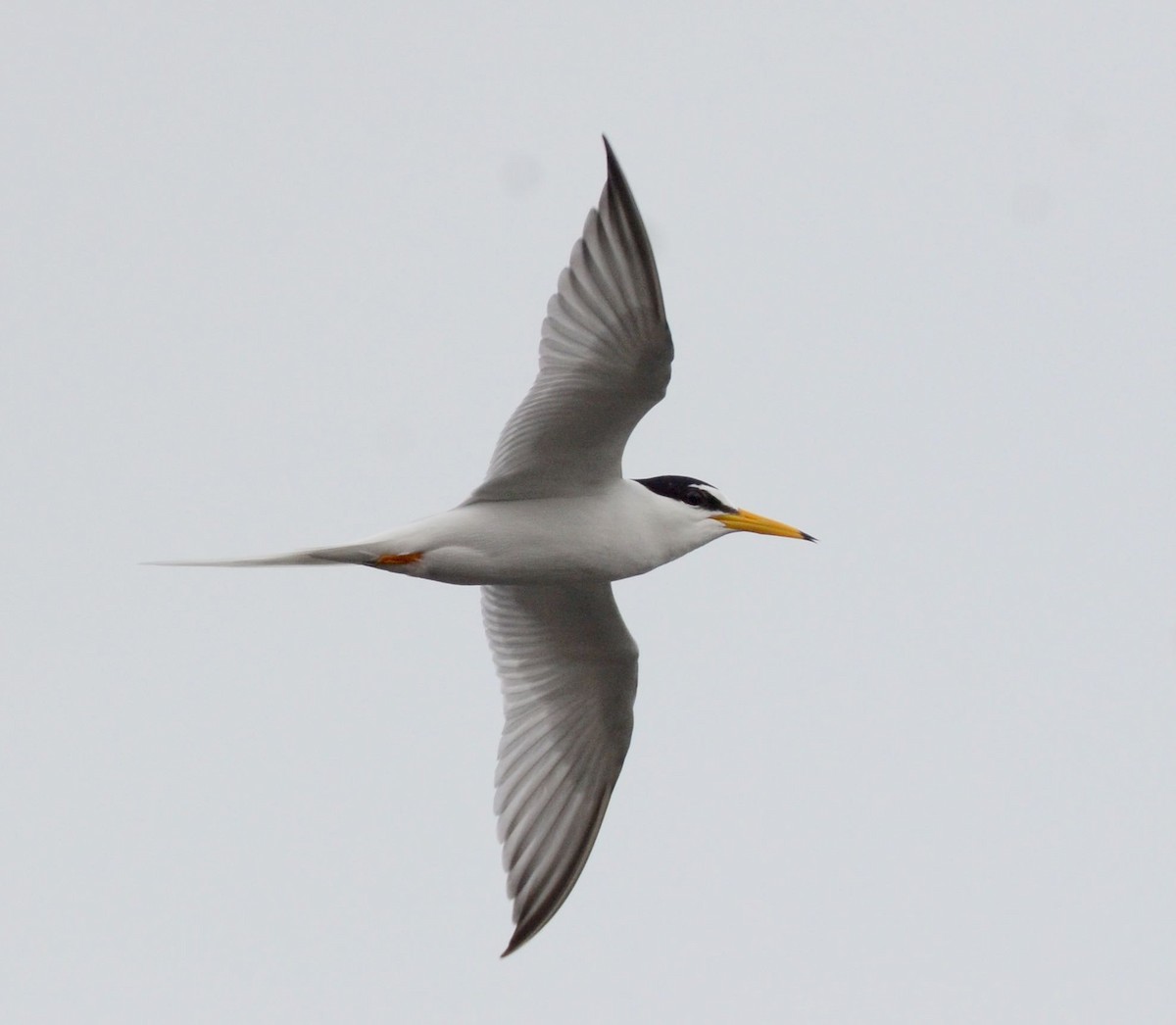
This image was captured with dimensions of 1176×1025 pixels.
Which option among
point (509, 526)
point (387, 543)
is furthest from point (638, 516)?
point (387, 543)

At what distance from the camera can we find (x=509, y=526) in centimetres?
1039

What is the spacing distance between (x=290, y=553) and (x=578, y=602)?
229 cm

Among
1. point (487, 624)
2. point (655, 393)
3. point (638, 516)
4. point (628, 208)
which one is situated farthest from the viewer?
point (487, 624)

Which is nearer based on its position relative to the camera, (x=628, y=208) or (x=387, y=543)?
(x=628, y=208)

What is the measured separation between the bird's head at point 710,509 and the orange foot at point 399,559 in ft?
4.92

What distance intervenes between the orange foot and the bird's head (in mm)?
1499

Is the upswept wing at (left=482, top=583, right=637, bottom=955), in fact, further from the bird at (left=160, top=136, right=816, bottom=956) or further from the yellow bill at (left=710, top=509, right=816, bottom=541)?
the yellow bill at (left=710, top=509, right=816, bottom=541)

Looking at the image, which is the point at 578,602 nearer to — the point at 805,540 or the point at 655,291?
the point at 805,540

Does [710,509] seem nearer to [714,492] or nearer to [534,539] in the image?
[714,492]

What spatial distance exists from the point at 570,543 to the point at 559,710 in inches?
76.6

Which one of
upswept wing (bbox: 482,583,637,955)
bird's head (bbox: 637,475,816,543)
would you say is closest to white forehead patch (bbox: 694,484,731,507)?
bird's head (bbox: 637,475,816,543)

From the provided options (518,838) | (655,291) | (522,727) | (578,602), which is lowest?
(518,838)

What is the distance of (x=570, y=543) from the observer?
10.4 m

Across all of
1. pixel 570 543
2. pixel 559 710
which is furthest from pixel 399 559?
pixel 559 710
